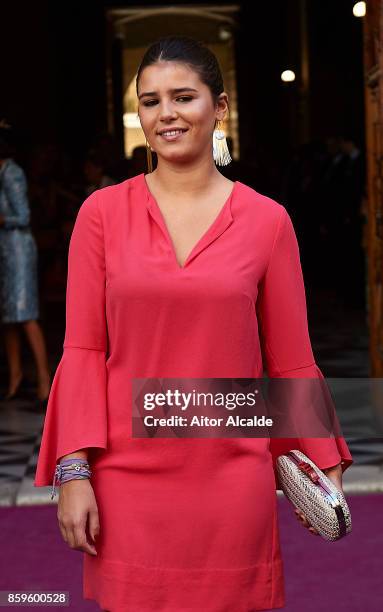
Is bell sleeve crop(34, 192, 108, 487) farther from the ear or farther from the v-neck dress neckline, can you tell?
the ear

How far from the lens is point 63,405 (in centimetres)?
231

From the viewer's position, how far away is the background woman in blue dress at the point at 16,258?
8195 mm

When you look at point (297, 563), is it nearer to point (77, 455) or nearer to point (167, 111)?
point (77, 455)

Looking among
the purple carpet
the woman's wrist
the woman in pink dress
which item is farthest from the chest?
the purple carpet

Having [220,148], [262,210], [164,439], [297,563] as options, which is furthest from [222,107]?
[297,563]

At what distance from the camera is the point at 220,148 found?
2.43 metres

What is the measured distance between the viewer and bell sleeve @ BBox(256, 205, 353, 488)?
7.72ft

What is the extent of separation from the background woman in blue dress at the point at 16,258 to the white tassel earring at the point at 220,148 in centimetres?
584

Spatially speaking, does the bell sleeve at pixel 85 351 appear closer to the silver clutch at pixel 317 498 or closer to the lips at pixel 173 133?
the lips at pixel 173 133

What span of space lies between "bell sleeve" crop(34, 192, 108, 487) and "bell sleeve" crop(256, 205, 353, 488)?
0.29 metres

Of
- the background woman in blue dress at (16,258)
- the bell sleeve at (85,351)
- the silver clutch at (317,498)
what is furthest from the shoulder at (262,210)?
the background woman in blue dress at (16,258)

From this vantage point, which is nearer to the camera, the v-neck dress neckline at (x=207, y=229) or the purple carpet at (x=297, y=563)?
the v-neck dress neckline at (x=207, y=229)

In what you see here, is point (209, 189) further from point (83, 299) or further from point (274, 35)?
point (274, 35)

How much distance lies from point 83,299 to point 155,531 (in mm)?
405
